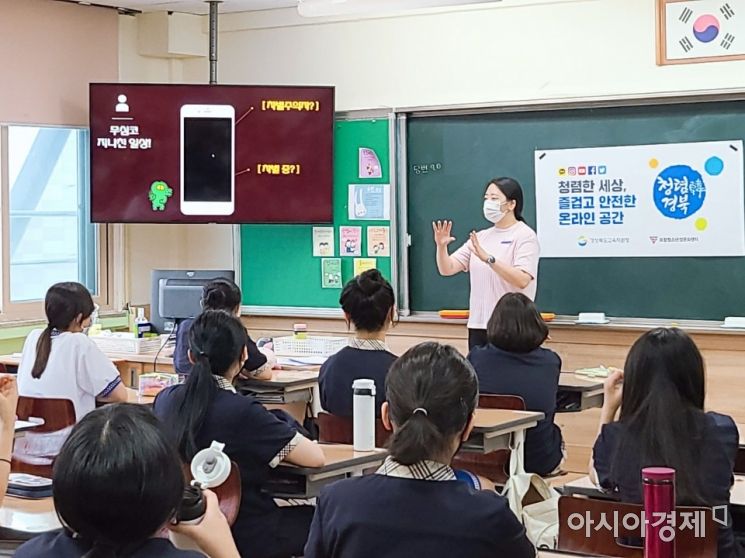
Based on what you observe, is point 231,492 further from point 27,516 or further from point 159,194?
point 159,194

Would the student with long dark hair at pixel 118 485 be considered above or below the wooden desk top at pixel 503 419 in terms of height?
above

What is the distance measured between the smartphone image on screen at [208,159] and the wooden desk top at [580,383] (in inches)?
103

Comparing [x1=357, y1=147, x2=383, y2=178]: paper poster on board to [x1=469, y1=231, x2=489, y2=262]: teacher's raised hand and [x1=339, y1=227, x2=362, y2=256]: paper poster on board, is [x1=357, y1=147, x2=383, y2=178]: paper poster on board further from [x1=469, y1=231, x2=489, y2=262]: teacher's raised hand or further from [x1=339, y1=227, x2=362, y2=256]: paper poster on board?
[x1=469, y1=231, x2=489, y2=262]: teacher's raised hand

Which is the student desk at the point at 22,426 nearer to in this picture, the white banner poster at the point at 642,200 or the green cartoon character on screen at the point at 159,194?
the green cartoon character on screen at the point at 159,194

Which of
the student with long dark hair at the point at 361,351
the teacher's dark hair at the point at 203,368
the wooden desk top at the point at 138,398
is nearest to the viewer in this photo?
the teacher's dark hair at the point at 203,368

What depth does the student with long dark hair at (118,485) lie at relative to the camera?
4.99ft

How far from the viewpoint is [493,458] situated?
14.1 ft

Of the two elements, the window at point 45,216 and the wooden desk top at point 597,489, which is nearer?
the wooden desk top at point 597,489

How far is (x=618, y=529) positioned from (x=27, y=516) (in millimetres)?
1421

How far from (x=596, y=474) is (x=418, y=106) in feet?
13.0

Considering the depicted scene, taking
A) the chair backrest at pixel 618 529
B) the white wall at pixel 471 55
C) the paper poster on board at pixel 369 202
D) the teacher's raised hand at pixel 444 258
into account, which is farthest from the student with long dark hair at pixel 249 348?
the chair backrest at pixel 618 529

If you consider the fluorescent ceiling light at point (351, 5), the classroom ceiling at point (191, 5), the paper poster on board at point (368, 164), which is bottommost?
the paper poster on board at point (368, 164)

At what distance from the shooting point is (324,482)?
333cm

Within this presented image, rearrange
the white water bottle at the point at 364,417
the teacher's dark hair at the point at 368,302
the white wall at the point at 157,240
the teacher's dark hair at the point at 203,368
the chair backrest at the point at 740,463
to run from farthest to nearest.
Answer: the white wall at the point at 157,240 → the teacher's dark hair at the point at 368,302 → the chair backrest at the point at 740,463 → the white water bottle at the point at 364,417 → the teacher's dark hair at the point at 203,368
